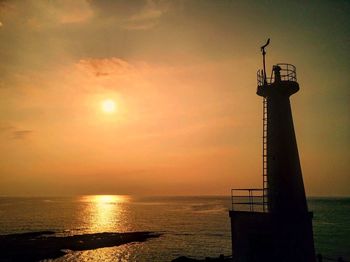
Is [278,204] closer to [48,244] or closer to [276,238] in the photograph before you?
[276,238]

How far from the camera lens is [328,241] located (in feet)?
179

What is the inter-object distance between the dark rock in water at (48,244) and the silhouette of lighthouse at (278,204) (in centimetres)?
3244

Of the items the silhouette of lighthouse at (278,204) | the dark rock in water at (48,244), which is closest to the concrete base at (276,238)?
the silhouette of lighthouse at (278,204)

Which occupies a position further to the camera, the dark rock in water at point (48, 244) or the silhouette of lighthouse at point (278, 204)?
the dark rock in water at point (48, 244)

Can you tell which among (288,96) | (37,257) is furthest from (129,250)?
(288,96)

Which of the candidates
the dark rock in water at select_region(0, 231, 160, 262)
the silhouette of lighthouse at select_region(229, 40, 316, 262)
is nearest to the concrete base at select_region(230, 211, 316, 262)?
the silhouette of lighthouse at select_region(229, 40, 316, 262)

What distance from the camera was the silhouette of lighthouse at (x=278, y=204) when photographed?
15.2 metres

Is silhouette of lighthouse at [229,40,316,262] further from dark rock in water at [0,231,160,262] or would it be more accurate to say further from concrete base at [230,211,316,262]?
dark rock in water at [0,231,160,262]

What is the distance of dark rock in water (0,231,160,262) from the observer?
133ft

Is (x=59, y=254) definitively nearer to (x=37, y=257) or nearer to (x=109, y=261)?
(x=37, y=257)

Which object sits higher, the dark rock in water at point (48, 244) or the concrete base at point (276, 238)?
the concrete base at point (276, 238)

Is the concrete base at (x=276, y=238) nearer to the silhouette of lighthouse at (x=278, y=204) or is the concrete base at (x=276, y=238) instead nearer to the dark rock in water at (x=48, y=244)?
the silhouette of lighthouse at (x=278, y=204)

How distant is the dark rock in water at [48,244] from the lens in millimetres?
40531

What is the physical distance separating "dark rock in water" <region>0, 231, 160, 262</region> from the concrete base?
3249 centimetres
